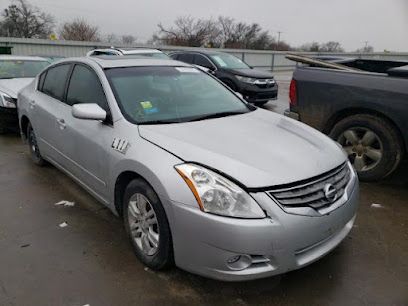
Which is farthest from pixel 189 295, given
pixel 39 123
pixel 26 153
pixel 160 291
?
pixel 26 153

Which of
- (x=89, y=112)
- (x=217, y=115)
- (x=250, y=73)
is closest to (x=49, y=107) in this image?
(x=89, y=112)

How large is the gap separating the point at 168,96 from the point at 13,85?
486 cm

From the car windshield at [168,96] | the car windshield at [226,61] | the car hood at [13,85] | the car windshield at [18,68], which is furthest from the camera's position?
the car windshield at [226,61]

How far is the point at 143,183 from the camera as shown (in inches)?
105

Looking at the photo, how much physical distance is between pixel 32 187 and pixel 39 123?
78cm

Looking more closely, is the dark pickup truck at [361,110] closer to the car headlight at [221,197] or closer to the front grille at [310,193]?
the front grille at [310,193]

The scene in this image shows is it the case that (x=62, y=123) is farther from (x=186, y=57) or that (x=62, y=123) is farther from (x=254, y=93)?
(x=186, y=57)

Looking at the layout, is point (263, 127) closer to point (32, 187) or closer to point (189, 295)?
point (189, 295)

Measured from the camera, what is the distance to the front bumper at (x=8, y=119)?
6.46 m

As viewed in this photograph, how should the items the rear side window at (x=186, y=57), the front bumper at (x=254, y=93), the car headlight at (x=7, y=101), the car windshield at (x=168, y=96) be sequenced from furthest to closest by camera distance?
the rear side window at (x=186, y=57) → the front bumper at (x=254, y=93) → the car headlight at (x=7, y=101) → the car windshield at (x=168, y=96)

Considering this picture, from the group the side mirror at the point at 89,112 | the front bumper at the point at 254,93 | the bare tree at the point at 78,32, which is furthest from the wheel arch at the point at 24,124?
the bare tree at the point at 78,32

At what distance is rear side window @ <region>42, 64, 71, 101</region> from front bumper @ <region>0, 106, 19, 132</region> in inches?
88.4

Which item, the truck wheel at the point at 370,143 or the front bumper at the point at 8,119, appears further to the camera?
the front bumper at the point at 8,119

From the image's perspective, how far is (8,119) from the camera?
6.55 metres
